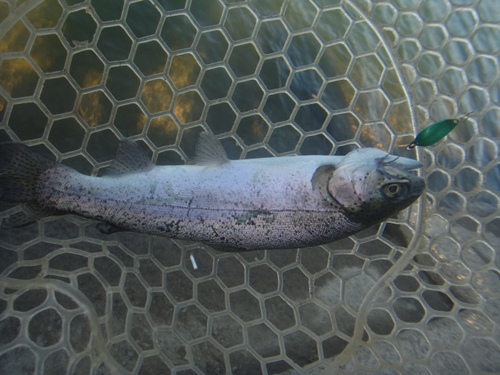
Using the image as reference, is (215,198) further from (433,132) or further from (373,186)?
(433,132)

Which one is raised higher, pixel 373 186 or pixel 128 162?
pixel 373 186

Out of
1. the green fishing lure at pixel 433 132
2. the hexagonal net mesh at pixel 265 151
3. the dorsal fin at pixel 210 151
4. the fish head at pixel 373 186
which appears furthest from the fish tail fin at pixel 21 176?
the green fishing lure at pixel 433 132

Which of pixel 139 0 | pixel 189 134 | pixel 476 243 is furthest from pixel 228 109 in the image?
pixel 476 243

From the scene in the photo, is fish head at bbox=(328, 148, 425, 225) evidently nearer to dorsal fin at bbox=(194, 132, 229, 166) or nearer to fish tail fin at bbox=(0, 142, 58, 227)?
dorsal fin at bbox=(194, 132, 229, 166)

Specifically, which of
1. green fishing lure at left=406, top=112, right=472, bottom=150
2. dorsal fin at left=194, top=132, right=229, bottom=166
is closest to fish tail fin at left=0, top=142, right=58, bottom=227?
dorsal fin at left=194, top=132, right=229, bottom=166

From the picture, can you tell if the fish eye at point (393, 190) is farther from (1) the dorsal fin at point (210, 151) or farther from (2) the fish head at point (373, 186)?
(1) the dorsal fin at point (210, 151)

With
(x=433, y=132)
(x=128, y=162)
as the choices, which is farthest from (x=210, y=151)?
(x=433, y=132)
